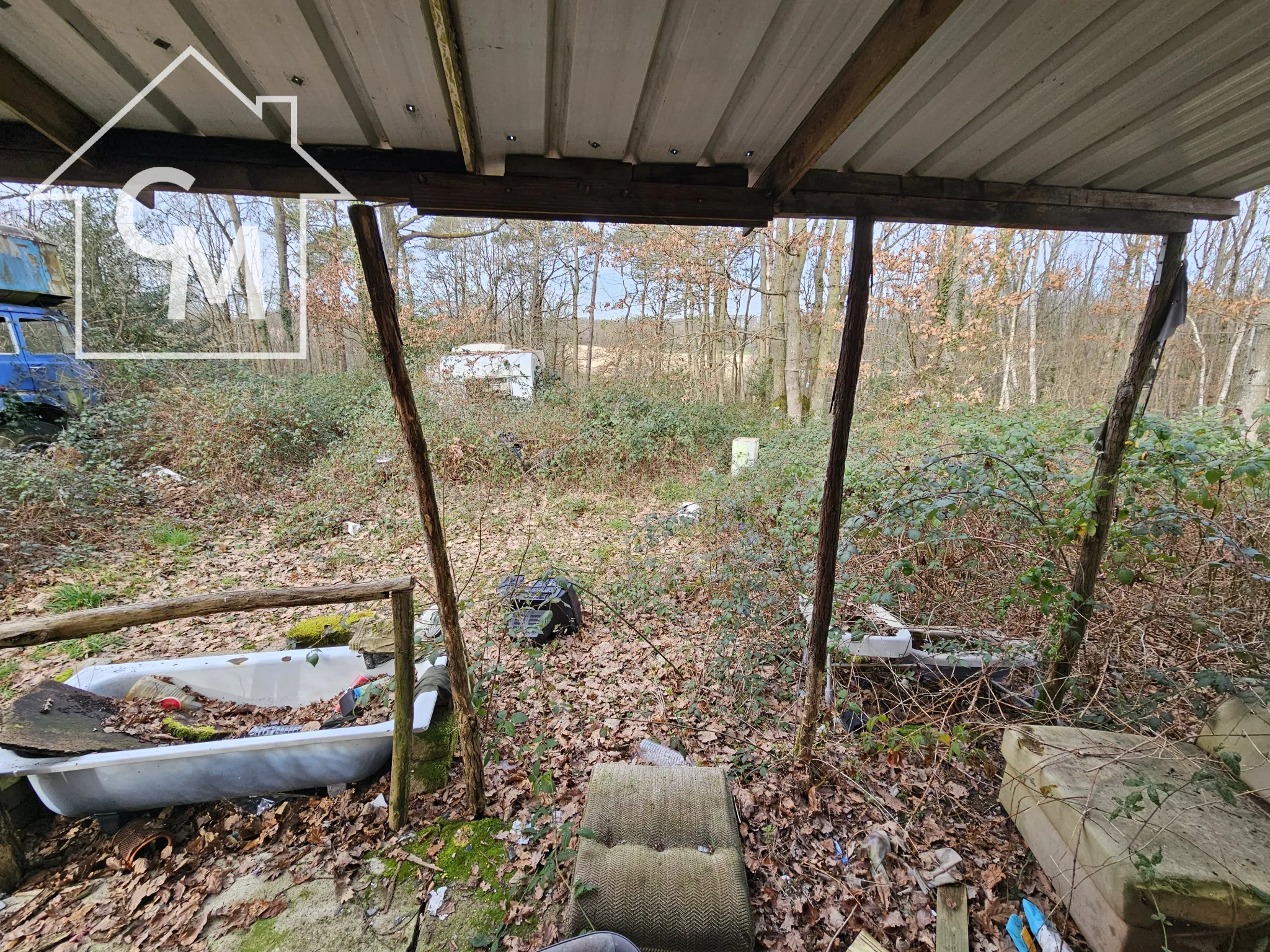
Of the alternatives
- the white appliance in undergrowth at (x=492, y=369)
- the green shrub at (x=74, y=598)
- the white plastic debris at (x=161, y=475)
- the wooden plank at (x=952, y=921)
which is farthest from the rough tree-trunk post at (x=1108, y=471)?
the white plastic debris at (x=161, y=475)

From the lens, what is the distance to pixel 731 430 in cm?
897

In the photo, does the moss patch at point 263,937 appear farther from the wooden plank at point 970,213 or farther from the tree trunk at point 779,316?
the tree trunk at point 779,316

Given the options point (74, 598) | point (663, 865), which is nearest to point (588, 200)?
point (663, 865)

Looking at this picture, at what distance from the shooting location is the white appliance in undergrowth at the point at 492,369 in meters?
8.33

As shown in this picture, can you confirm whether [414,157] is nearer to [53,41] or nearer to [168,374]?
[53,41]

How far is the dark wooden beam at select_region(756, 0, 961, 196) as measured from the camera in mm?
1063

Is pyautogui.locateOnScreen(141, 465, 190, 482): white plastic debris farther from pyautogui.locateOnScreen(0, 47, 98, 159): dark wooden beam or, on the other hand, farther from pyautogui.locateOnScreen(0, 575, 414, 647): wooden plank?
pyautogui.locateOnScreen(0, 47, 98, 159): dark wooden beam

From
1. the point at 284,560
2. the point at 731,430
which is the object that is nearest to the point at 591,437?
the point at 731,430

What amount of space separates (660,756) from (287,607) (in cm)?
198

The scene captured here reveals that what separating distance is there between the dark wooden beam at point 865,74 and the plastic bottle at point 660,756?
2.73 metres

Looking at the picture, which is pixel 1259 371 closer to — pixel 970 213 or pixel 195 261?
pixel 970 213

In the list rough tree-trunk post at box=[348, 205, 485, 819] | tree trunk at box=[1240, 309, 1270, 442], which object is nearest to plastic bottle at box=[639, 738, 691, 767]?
rough tree-trunk post at box=[348, 205, 485, 819]

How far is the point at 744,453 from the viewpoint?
6.77m

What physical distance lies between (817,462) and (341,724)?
4997 millimetres
